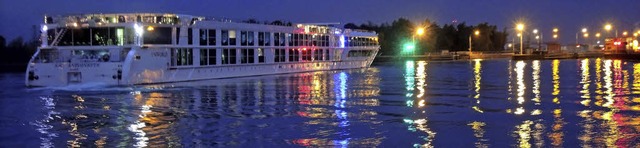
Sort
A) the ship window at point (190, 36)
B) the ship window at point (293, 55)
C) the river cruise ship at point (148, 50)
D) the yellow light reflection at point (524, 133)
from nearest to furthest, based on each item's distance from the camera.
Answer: the yellow light reflection at point (524, 133) < the river cruise ship at point (148, 50) < the ship window at point (190, 36) < the ship window at point (293, 55)

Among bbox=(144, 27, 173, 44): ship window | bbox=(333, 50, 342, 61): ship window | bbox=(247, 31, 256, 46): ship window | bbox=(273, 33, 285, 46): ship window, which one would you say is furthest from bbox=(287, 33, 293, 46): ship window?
bbox=(144, 27, 173, 44): ship window

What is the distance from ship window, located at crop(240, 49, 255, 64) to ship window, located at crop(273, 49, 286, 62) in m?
3.38

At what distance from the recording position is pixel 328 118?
61.2ft

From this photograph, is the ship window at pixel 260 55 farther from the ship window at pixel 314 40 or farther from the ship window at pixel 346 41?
the ship window at pixel 346 41

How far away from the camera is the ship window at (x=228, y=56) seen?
45.2m

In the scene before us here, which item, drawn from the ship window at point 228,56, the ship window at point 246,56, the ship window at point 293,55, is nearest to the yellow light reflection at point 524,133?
the ship window at point 228,56

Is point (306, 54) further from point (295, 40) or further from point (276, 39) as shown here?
point (276, 39)

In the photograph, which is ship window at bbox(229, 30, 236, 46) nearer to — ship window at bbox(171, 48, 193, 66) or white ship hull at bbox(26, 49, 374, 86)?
white ship hull at bbox(26, 49, 374, 86)

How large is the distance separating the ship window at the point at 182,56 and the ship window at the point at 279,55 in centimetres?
1056

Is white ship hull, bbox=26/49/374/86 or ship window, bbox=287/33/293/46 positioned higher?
ship window, bbox=287/33/293/46

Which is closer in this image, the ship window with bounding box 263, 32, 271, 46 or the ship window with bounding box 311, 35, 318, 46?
the ship window with bounding box 263, 32, 271, 46

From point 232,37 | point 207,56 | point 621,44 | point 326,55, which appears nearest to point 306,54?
point 326,55

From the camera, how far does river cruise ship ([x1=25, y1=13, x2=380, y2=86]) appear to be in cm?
3566

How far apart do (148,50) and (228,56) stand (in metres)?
8.49
